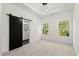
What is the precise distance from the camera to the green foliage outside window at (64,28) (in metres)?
6.02

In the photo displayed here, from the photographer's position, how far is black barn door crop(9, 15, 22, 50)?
12.9 feet

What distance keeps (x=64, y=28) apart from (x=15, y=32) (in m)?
3.82

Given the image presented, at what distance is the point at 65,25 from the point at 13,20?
3.97 metres

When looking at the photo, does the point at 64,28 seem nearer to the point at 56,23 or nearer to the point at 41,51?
the point at 56,23

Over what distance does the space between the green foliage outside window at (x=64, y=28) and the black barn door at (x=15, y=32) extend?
3341mm

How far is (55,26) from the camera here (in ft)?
21.8

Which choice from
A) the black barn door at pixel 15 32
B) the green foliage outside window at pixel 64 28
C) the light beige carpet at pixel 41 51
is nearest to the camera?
the light beige carpet at pixel 41 51

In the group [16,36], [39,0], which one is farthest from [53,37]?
[39,0]

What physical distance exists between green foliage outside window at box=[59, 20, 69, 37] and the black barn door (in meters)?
3.34

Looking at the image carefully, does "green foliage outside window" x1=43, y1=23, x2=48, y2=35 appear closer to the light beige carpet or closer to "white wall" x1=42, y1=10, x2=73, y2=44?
"white wall" x1=42, y1=10, x2=73, y2=44

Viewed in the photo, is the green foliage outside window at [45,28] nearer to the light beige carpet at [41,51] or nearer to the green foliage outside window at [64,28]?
the green foliage outside window at [64,28]

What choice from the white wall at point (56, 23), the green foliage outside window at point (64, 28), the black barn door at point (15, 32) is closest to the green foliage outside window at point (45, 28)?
the white wall at point (56, 23)

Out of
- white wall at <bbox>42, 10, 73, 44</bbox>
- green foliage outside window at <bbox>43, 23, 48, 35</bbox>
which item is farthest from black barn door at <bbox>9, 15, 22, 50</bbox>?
green foliage outside window at <bbox>43, 23, 48, 35</bbox>

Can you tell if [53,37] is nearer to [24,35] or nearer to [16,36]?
[24,35]
